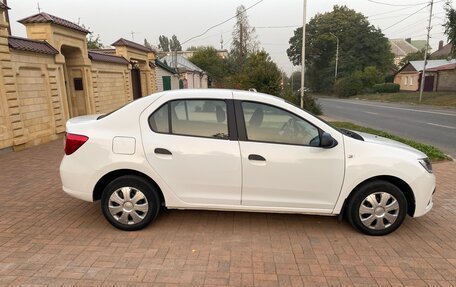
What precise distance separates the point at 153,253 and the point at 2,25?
702 centimetres

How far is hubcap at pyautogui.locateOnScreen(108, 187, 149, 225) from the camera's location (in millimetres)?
3592

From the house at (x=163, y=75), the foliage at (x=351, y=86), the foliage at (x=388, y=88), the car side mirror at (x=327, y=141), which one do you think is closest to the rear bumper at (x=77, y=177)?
the car side mirror at (x=327, y=141)

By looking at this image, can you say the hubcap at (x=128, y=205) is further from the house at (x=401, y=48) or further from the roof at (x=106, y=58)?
the house at (x=401, y=48)

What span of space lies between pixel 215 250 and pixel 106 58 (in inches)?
477

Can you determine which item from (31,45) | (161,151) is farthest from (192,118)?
(31,45)

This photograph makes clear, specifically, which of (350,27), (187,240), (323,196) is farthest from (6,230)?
(350,27)

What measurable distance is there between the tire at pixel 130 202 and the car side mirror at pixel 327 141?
6.19ft

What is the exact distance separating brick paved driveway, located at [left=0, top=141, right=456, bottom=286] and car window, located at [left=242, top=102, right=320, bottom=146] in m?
1.08

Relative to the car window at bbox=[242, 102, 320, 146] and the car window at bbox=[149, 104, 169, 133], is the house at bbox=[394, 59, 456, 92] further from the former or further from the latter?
the car window at bbox=[149, 104, 169, 133]

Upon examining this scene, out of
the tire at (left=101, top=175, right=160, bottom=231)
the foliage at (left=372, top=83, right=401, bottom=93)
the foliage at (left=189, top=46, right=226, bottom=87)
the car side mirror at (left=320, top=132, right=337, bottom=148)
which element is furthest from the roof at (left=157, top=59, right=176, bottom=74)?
the foliage at (left=372, top=83, right=401, bottom=93)

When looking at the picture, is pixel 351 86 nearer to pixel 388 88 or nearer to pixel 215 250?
pixel 388 88

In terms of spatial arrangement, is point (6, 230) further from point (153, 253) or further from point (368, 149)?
point (368, 149)

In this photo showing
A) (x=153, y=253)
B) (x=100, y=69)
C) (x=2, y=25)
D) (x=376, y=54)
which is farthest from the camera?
(x=376, y=54)

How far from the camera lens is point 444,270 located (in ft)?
9.77
